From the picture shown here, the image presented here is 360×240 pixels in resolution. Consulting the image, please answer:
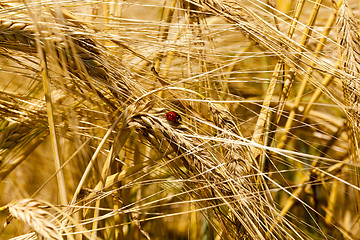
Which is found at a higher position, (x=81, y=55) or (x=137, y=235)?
(x=81, y=55)

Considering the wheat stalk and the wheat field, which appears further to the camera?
the wheat field

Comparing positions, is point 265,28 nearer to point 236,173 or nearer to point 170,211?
point 236,173

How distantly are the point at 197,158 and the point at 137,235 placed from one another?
448 mm

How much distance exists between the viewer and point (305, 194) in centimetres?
106

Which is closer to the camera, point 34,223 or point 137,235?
point 34,223

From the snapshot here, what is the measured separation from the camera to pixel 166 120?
0.60 meters

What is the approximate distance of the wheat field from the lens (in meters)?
0.59

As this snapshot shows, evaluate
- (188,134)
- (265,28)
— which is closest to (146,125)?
(188,134)

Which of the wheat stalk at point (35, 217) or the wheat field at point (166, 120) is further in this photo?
the wheat field at point (166, 120)

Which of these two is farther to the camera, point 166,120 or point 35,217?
point 166,120

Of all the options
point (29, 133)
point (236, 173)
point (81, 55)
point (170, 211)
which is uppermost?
point (81, 55)

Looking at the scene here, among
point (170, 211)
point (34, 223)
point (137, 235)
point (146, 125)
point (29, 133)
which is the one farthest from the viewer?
point (170, 211)

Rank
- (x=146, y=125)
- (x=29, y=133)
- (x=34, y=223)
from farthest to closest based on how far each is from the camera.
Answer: (x=29, y=133)
(x=146, y=125)
(x=34, y=223)

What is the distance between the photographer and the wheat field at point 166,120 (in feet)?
1.95
